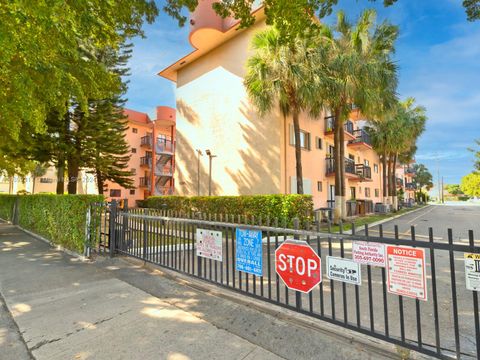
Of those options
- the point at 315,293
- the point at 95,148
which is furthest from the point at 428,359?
the point at 95,148

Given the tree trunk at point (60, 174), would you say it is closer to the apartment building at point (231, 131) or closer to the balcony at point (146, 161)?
the apartment building at point (231, 131)

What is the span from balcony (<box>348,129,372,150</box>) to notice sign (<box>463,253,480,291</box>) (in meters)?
24.2

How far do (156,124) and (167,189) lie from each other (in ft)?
27.6

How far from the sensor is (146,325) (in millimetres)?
3594

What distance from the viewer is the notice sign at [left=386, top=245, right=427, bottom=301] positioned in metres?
2.75

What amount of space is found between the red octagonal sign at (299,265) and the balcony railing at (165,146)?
100ft

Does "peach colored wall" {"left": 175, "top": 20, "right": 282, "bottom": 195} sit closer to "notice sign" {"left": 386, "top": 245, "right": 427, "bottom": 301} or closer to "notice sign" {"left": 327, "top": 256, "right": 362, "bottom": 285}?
"notice sign" {"left": 327, "top": 256, "right": 362, "bottom": 285}

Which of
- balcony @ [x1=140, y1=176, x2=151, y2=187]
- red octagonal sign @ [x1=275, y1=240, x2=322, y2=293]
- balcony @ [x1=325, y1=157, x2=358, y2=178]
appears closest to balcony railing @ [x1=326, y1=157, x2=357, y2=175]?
balcony @ [x1=325, y1=157, x2=358, y2=178]

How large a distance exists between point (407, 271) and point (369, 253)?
1.31 ft

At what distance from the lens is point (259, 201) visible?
12320mm

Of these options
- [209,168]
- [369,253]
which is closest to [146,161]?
[209,168]

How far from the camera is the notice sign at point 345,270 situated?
3178 mm

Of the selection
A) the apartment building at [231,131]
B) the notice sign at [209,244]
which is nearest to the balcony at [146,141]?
the apartment building at [231,131]

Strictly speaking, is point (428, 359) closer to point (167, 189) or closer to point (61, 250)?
point (61, 250)
